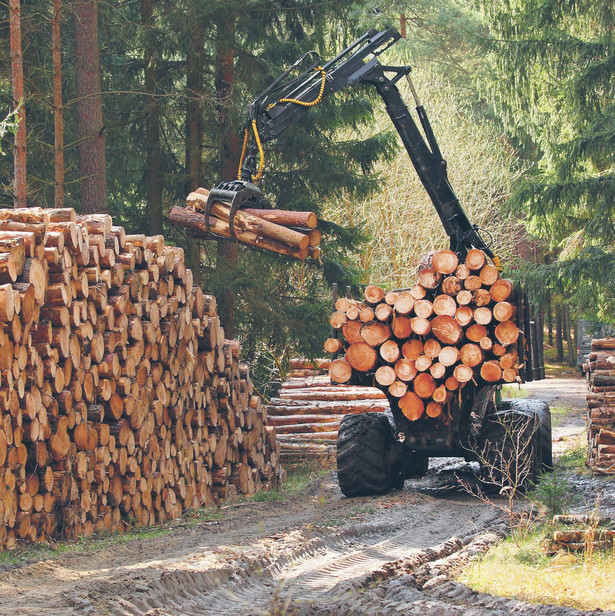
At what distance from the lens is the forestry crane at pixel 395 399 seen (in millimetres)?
9211

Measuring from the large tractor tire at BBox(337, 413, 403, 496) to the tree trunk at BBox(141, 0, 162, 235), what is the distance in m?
5.77

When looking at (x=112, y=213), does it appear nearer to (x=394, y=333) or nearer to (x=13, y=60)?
(x=13, y=60)

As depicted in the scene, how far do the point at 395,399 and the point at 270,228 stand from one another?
246 centimetres

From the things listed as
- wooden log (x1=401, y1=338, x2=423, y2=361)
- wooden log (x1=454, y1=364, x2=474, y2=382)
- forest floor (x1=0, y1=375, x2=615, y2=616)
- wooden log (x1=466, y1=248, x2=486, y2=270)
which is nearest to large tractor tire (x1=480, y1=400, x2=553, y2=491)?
forest floor (x1=0, y1=375, x2=615, y2=616)

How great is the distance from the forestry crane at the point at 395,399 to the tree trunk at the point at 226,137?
2.87m

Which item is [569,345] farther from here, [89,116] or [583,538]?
[583,538]

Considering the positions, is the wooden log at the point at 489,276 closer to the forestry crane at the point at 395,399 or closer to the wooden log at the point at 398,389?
the forestry crane at the point at 395,399

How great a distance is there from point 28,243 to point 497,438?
18.5 feet

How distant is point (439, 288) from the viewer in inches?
355

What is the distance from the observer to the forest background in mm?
12648

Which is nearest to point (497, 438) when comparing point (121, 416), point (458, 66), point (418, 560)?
point (418, 560)

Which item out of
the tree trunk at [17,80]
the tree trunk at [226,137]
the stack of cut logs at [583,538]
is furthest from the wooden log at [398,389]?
the tree trunk at [17,80]

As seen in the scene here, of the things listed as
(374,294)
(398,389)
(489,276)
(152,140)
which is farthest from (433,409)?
(152,140)

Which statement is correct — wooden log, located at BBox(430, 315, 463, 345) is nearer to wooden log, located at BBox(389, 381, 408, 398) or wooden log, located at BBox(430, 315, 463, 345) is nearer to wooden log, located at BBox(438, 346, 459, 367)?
wooden log, located at BBox(438, 346, 459, 367)
